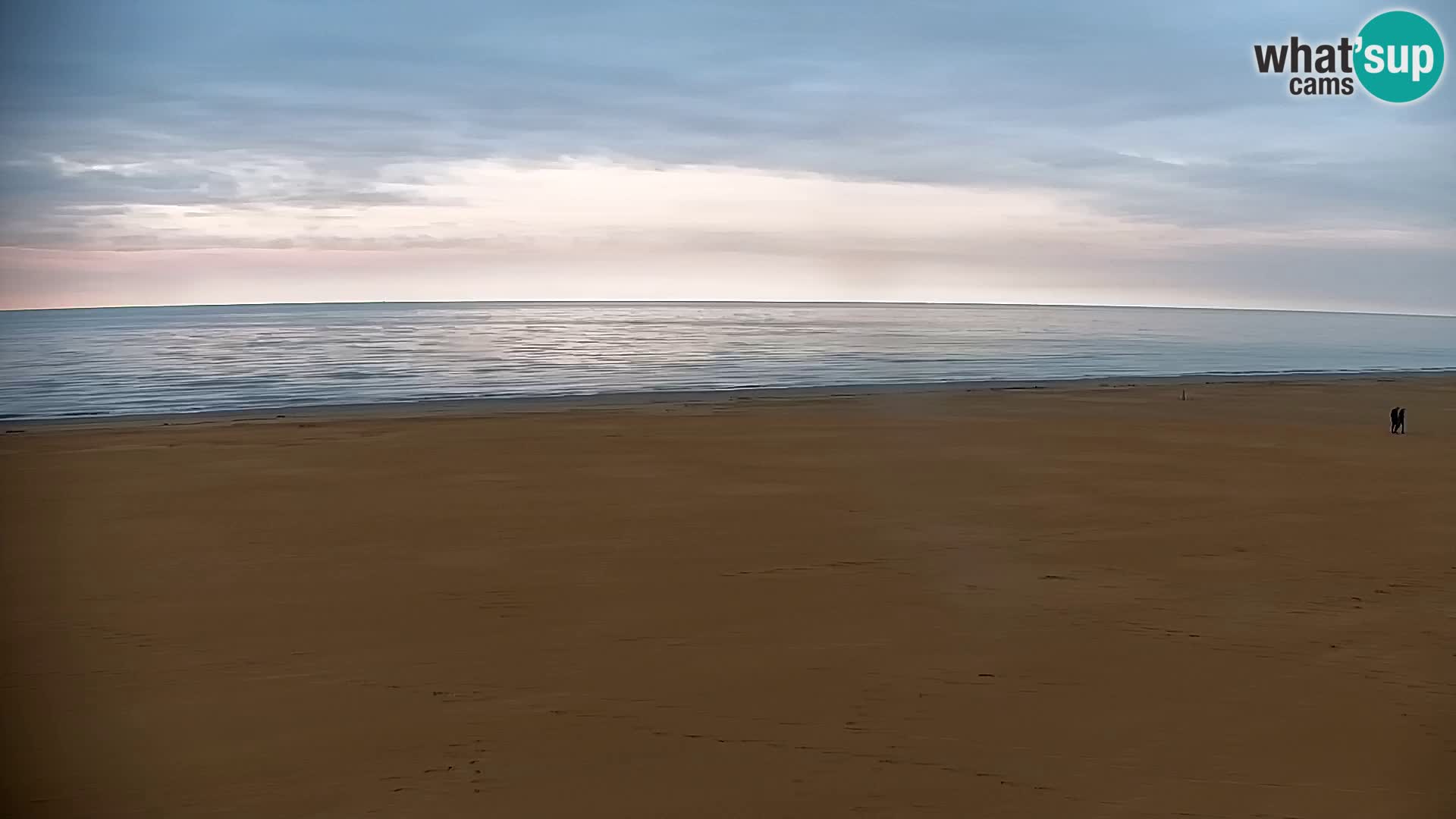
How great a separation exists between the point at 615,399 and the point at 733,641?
20.6 m

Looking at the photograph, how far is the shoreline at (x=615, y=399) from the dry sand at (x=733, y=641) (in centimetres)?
844

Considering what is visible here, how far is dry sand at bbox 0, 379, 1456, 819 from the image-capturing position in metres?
4.74

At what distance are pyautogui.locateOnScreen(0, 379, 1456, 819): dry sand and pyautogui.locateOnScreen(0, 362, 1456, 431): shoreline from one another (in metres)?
8.44

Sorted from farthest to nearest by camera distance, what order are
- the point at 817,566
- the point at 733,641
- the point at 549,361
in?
the point at 549,361 → the point at 817,566 → the point at 733,641

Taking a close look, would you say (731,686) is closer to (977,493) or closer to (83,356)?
(977,493)

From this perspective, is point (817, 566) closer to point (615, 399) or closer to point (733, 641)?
point (733, 641)

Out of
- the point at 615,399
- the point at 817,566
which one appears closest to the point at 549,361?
the point at 615,399

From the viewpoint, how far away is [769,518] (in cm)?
1061

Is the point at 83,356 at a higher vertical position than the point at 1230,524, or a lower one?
higher

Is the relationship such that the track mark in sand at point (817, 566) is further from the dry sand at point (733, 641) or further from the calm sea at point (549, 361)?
the calm sea at point (549, 361)

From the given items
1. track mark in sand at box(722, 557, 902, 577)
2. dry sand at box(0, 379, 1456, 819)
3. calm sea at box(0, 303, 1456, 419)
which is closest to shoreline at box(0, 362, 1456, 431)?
calm sea at box(0, 303, 1456, 419)

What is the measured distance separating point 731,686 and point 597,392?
2405 cm

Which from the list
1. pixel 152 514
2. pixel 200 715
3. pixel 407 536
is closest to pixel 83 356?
pixel 152 514

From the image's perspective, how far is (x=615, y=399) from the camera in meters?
26.9
